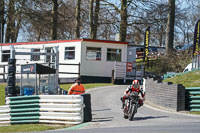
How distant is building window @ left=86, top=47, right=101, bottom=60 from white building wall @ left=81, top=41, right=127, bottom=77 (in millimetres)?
247

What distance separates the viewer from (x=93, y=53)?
31.6 metres

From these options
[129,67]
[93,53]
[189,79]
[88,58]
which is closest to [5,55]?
[88,58]

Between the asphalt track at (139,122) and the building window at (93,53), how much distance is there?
12.1 meters

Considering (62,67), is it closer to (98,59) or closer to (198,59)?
(98,59)

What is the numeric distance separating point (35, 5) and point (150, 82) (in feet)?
68.5

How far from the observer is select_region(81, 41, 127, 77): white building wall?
31.2 m

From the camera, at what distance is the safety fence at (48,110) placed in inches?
537

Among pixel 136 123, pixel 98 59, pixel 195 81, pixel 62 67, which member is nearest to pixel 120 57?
pixel 98 59

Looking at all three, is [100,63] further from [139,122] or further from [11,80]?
[139,122]

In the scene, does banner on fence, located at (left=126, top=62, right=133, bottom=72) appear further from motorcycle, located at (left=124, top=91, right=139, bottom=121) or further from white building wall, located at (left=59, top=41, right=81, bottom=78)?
motorcycle, located at (left=124, top=91, right=139, bottom=121)

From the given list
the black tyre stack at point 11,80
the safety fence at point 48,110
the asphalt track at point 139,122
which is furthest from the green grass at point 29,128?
the black tyre stack at point 11,80

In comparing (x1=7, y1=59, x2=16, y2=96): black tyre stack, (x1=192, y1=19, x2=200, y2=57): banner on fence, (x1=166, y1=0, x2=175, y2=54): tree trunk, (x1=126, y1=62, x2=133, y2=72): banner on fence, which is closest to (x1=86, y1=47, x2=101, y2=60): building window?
(x1=126, y1=62, x2=133, y2=72): banner on fence

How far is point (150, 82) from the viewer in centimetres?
2023

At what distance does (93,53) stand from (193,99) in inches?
643
